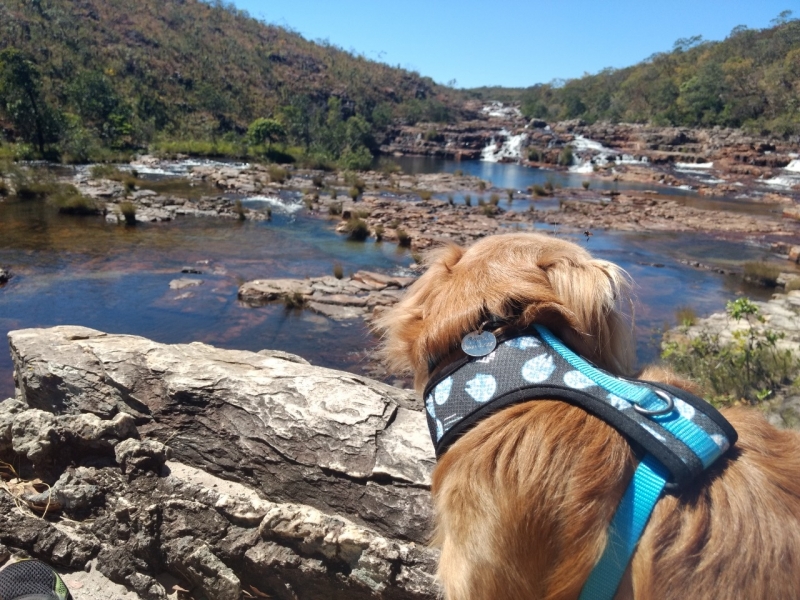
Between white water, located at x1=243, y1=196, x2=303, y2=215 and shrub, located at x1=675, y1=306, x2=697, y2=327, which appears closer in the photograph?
shrub, located at x1=675, y1=306, x2=697, y2=327

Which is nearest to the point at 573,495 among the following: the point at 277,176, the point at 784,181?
the point at 277,176

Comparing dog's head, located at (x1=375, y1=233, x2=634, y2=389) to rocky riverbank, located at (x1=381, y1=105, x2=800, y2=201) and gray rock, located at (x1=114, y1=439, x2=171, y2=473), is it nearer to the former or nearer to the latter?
gray rock, located at (x1=114, y1=439, x2=171, y2=473)

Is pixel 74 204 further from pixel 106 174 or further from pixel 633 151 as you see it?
pixel 633 151

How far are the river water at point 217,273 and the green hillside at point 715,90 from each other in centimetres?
4103

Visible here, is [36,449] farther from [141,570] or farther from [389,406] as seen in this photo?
[389,406]

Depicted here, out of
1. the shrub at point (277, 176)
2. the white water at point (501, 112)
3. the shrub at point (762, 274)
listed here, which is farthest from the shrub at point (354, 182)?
the white water at point (501, 112)

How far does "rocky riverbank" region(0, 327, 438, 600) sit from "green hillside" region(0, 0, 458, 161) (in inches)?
1145

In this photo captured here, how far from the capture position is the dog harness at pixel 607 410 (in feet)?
3.59

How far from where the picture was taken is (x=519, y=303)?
1.41 metres

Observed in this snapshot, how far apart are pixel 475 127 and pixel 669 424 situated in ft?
215

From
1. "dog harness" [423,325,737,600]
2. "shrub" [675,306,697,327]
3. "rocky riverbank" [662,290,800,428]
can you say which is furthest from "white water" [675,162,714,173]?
"dog harness" [423,325,737,600]

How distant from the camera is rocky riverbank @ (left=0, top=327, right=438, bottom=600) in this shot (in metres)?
2.20

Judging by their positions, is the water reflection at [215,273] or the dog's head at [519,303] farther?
the water reflection at [215,273]

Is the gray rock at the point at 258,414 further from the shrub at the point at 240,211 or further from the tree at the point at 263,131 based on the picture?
the tree at the point at 263,131
